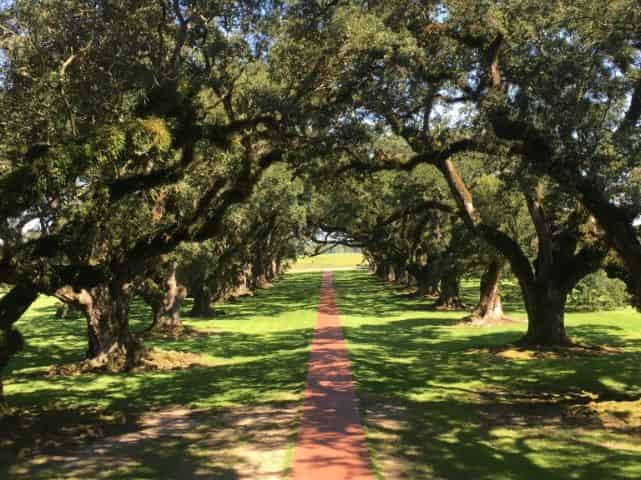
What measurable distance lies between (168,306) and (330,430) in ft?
58.7

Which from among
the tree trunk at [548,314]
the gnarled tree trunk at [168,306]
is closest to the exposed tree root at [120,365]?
the gnarled tree trunk at [168,306]

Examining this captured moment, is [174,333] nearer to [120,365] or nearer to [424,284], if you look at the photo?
[120,365]

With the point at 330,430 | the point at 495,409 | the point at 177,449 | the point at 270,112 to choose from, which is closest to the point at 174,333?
the point at 270,112

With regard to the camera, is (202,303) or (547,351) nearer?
(547,351)

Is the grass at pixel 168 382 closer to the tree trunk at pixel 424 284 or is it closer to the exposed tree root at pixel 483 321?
the exposed tree root at pixel 483 321

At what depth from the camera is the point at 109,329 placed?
711 inches

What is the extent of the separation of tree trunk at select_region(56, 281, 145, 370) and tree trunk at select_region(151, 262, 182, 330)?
7676 millimetres

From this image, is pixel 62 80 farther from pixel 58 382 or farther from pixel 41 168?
pixel 58 382

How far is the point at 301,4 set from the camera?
13445 mm

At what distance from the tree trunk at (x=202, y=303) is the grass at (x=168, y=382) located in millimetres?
6408

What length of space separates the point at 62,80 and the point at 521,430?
34.5 feet

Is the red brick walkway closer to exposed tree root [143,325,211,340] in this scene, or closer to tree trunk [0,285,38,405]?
tree trunk [0,285,38,405]

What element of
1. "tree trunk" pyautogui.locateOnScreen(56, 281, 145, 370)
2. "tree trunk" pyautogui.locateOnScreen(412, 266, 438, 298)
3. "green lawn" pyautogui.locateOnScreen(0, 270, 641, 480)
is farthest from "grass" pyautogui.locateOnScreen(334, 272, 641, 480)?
"tree trunk" pyautogui.locateOnScreen(412, 266, 438, 298)

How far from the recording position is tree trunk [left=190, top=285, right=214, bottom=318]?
113ft
